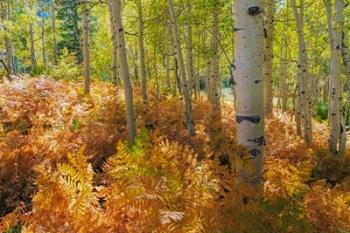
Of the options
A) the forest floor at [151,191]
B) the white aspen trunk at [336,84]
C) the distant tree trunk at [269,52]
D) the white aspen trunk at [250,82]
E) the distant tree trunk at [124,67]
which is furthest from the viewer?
the distant tree trunk at [269,52]

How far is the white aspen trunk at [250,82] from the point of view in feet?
13.2

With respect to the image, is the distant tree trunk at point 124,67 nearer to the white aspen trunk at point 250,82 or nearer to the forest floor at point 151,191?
the forest floor at point 151,191

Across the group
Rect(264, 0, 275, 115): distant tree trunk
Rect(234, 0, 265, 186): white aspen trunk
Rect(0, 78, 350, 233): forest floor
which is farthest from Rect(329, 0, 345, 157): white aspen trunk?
Rect(234, 0, 265, 186): white aspen trunk

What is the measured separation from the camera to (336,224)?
4.26 m

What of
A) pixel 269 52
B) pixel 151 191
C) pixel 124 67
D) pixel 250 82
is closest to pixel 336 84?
pixel 269 52

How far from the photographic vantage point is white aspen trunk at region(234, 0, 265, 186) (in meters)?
4.02

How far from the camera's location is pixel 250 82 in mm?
4059

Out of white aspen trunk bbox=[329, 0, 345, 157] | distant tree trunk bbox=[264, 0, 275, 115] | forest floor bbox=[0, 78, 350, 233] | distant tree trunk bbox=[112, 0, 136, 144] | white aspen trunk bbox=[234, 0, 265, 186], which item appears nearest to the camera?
forest floor bbox=[0, 78, 350, 233]

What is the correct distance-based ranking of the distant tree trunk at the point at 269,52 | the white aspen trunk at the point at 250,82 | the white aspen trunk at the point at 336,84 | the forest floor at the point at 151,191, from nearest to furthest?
the forest floor at the point at 151,191
the white aspen trunk at the point at 250,82
the white aspen trunk at the point at 336,84
the distant tree trunk at the point at 269,52

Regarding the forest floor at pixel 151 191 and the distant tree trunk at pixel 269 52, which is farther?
the distant tree trunk at pixel 269 52

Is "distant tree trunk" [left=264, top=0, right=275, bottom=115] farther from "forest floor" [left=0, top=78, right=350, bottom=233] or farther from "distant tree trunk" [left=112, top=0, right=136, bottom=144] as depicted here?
"distant tree trunk" [left=112, top=0, right=136, bottom=144]

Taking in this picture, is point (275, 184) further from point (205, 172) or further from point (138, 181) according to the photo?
point (138, 181)

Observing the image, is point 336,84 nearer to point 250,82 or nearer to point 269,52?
point 269,52

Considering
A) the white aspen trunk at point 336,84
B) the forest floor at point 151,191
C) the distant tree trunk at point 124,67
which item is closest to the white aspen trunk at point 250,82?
the forest floor at point 151,191
